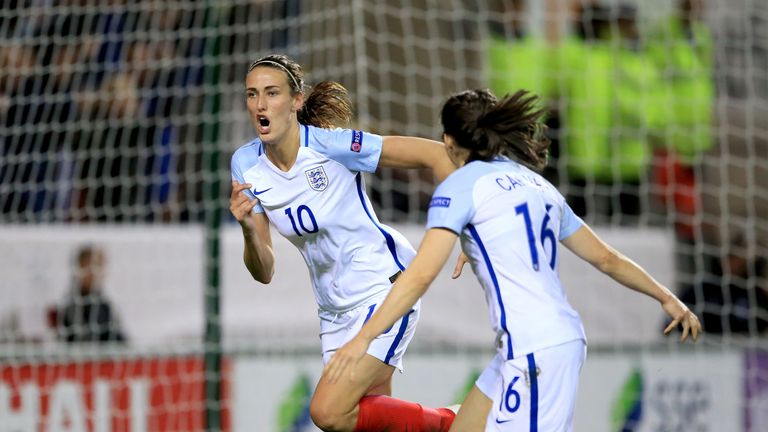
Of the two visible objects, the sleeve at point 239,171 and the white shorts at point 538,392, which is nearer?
the white shorts at point 538,392

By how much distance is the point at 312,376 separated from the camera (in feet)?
25.0

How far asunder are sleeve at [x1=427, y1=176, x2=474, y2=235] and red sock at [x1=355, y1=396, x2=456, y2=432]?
113 cm

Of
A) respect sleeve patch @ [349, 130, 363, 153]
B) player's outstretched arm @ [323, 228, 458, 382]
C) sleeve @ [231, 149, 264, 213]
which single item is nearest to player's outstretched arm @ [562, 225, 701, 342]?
player's outstretched arm @ [323, 228, 458, 382]

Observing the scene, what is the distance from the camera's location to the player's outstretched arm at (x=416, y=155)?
197 inches

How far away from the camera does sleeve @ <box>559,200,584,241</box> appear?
4602 millimetres

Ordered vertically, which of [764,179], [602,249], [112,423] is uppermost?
[764,179]

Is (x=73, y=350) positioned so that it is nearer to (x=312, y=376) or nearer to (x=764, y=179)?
(x=312, y=376)

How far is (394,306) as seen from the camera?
162 inches

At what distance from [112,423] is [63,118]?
2172 millimetres

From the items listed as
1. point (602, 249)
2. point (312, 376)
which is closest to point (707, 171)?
point (312, 376)

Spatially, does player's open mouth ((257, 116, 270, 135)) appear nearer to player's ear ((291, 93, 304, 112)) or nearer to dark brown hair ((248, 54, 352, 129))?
player's ear ((291, 93, 304, 112))

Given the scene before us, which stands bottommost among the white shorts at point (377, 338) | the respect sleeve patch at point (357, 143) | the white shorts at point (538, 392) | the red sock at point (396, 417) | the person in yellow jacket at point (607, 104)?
the red sock at point (396, 417)

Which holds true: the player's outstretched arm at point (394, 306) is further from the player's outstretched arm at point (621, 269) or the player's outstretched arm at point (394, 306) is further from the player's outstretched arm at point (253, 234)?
the player's outstretched arm at point (253, 234)

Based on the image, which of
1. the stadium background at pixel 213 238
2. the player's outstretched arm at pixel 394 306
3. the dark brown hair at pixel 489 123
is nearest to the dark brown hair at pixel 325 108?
the dark brown hair at pixel 489 123
